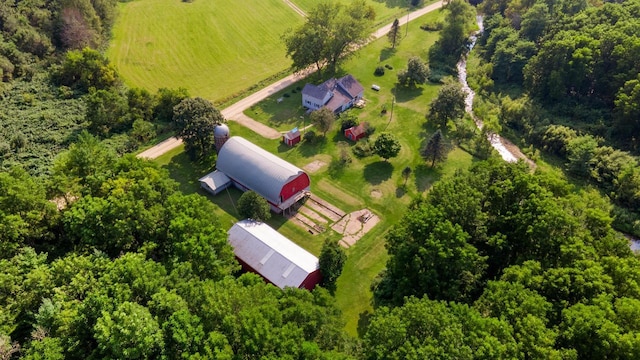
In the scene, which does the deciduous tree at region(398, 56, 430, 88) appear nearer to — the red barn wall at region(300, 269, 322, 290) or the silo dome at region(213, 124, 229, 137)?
the silo dome at region(213, 124, 229, 137)

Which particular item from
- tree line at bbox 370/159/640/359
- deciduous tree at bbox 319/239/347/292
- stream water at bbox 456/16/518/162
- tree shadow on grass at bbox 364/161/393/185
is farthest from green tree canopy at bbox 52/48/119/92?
stream water at bbox 456/16/518/162

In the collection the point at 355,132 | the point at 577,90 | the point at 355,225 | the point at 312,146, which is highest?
the point at 577,90

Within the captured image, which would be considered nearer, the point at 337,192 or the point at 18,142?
the point at 337,192

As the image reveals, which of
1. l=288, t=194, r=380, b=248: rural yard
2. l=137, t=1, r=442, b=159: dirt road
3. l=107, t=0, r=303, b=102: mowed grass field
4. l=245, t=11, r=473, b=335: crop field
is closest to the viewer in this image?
l=245, t=11, r=473, b=335: crop field

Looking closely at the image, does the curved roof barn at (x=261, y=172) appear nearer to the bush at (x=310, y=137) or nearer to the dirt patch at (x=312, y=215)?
the dirt patch at (x=312, y=215)

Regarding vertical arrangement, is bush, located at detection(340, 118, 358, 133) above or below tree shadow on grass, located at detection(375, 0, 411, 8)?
below

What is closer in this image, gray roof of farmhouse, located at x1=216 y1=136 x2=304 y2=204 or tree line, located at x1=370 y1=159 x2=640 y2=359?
tree line, located at x1=370 y1=159 x2=640 y2=359

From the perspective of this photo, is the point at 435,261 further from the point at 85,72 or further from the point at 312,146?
the point at 85,72

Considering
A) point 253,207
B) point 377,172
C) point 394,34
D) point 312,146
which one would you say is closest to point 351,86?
point 312,146
